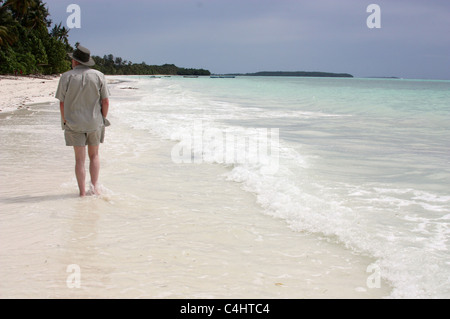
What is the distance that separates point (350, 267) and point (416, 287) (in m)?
0.52

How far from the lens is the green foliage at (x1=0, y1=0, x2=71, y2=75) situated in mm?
50750

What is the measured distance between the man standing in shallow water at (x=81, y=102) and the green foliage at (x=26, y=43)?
45844 millimetres

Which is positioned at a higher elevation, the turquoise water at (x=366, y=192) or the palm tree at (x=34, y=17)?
the palm tree at (x=34, y=17)

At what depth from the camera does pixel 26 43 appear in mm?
63156

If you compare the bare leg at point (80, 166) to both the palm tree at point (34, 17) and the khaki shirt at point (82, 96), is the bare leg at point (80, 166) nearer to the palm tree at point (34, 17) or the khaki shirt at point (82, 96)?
the khaki shirt at point (82, 96)

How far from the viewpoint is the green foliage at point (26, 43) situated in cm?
5075

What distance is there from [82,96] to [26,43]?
66.8m

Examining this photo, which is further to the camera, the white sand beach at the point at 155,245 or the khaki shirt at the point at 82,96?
the khaki shirt at the point at 82,96

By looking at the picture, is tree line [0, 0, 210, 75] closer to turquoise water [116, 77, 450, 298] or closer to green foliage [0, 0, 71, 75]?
green foliage [0, 0, 71, 75]

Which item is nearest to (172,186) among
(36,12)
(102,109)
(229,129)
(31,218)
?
(102,109)

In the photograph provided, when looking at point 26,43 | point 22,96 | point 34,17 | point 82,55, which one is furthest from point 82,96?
point 34,17

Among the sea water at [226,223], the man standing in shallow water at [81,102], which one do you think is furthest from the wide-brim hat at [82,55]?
the sea water at [226,223]
